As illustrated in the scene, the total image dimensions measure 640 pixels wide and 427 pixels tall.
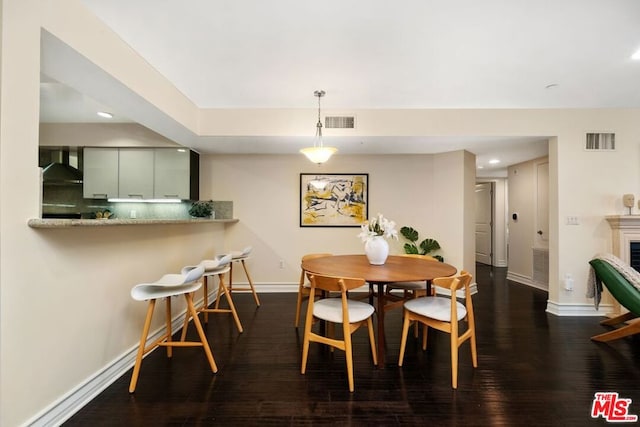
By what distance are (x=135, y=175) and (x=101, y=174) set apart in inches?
19.9

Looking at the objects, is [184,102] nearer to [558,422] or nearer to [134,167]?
[134,167]

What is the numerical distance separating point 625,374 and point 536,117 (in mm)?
2892

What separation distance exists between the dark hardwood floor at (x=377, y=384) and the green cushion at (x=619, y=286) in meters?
0.42

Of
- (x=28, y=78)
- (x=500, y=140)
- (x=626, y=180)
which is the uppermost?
(x=500, y=140)

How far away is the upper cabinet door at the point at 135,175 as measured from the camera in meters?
4.00

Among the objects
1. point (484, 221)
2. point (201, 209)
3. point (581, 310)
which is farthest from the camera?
point (484, 221)

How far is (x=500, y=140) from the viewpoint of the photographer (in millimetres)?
3600


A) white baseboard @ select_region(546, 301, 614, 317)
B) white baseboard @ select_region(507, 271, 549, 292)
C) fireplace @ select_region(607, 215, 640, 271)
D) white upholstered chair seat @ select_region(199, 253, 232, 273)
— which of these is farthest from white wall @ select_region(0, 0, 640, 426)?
white baseboard @ select_region(507, 271, 549, 292)

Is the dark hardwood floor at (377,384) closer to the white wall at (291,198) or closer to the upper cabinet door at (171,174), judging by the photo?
the white wall at (291,198)

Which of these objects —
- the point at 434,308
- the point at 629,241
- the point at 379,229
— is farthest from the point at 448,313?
the point at 629,241

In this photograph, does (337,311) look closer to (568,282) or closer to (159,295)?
(159,295)

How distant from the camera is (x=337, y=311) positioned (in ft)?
6.66

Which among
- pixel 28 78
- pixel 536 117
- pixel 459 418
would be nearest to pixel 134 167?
pixel 28 78

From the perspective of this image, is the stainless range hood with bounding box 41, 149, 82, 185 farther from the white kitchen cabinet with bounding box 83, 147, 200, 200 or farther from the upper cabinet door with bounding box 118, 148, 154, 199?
the upper cabinet door with bounding box 118, 148, 154, 199
